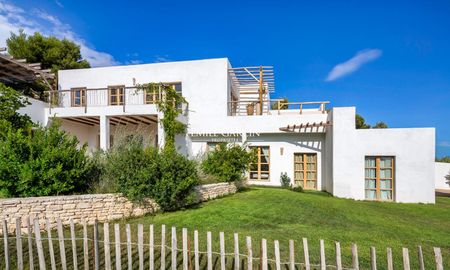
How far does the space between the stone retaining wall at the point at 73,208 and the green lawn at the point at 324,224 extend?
18.2 inches

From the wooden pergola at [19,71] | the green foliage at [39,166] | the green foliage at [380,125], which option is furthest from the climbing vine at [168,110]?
the green foliage at [380,125]

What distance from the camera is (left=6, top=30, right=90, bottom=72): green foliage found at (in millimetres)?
18812

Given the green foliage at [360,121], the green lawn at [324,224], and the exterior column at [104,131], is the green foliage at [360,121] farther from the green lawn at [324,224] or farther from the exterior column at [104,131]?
the exterior column at [104,131]

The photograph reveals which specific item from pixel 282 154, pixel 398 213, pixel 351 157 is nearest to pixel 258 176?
pixel 282 154

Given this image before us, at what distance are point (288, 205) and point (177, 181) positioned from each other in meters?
3.76

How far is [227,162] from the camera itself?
10.8 metres

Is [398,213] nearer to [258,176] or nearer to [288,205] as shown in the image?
[288,205]

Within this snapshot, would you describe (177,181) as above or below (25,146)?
below

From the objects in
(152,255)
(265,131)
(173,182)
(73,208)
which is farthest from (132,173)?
(265,131)

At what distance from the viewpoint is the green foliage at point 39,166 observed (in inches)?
244

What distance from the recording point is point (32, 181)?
6262 mm

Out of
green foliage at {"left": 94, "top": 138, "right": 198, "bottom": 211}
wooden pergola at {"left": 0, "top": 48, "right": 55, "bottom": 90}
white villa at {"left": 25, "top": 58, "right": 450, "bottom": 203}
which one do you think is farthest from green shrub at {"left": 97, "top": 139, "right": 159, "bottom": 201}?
wooden pergola at {"left": 0, "top": 48, "right": 55, "bottom": 90}

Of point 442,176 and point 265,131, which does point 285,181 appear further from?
point 442,176

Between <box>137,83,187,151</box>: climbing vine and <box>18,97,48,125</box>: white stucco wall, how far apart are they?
17.0ft
